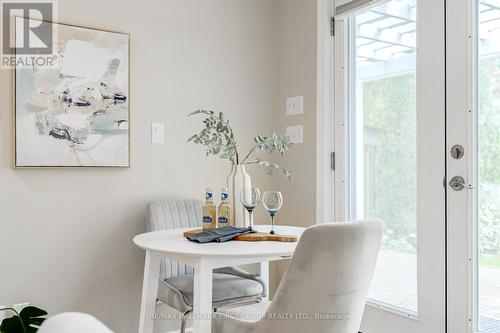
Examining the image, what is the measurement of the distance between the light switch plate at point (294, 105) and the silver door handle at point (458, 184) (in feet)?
3.76

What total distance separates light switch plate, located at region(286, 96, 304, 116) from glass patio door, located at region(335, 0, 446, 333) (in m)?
0.28

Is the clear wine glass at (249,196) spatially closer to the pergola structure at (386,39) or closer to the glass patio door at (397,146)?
the glass patio door at (397,146)

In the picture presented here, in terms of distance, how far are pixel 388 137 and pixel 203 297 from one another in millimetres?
1436

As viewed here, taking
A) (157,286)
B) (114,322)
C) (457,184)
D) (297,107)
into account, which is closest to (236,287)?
(157,286)

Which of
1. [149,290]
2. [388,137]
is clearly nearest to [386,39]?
[388,137]

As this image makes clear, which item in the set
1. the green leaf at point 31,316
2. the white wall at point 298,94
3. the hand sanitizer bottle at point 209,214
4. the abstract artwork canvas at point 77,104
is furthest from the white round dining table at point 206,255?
the white wall at point 298,94

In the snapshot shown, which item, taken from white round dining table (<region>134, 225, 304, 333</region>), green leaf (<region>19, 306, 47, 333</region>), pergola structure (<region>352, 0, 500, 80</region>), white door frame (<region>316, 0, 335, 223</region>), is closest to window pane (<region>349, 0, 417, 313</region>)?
pergola structure (<region>352, 0, 500, 80</region>)

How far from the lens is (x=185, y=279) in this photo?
8.03ft

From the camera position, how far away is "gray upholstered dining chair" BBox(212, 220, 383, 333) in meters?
1.47

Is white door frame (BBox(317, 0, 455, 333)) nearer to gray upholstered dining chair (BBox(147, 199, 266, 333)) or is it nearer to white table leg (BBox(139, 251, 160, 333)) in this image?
gray upholstered dining chair (BBox(147, 199, 266, 333))

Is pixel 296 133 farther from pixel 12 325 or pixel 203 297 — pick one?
pixel 12 325

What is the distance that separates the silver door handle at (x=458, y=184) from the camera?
2.22 m

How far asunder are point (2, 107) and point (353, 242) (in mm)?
1845

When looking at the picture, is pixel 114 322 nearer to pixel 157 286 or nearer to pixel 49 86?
pixel 157 286
